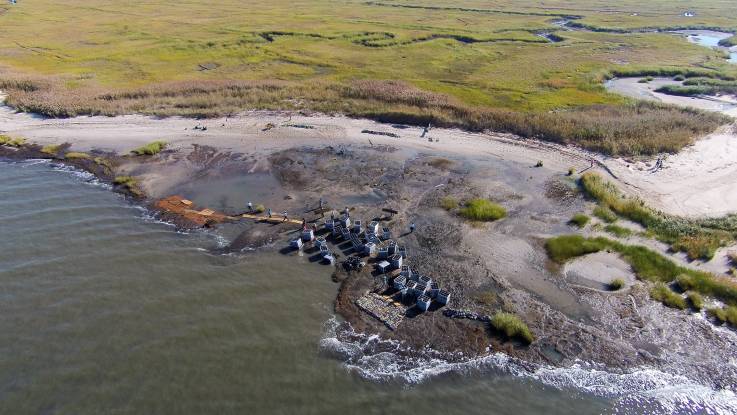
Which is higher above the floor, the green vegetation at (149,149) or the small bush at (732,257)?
the green vegetation at (149,149)

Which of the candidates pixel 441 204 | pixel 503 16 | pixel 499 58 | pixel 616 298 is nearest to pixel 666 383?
pixel 616 298

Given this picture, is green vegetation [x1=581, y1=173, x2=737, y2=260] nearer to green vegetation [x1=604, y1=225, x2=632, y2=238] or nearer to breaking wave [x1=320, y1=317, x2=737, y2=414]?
green vegetation [x1=604, y1=225, x2=632, y2=238]

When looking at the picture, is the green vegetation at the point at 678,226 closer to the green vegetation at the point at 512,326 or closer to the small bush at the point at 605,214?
the small bush at the point at 605,214

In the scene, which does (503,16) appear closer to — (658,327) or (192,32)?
(192,32)

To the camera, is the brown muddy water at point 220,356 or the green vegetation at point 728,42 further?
the green vegetation at point 728,42

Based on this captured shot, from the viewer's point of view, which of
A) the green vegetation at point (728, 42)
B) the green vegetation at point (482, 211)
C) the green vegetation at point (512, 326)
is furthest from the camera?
the green vegetation at point (728, 42)

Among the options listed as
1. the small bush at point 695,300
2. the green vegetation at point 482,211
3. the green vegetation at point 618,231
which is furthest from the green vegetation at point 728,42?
the small bush at point 695,300
